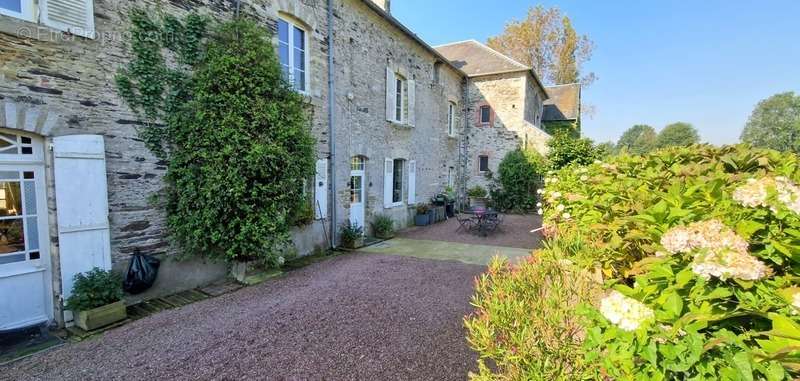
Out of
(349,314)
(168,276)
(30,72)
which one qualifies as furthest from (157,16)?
(349,314)

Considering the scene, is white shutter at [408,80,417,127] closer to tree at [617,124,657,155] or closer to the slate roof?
the slate roof

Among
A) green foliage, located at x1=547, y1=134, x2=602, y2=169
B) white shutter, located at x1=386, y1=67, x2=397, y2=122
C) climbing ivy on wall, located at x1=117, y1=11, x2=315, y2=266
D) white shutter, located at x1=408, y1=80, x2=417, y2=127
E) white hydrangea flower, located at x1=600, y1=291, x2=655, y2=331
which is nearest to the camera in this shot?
white hydrangea flower, located at x1=600, y1=291, x2=655, y2=331

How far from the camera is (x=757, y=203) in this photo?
1.53m

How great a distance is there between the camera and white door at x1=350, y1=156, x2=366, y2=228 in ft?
28.7

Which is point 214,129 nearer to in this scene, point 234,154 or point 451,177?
point 234,154

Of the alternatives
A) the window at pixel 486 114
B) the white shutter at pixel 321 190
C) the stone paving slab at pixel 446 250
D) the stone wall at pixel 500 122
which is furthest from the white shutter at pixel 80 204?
the window at pixel 486 114

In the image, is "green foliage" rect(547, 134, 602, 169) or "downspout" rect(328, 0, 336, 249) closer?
"downspout" rect(328, 0, 336, 249)

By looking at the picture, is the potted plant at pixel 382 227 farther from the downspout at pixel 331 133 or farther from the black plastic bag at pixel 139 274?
the black plastic bag at pixel 139 274

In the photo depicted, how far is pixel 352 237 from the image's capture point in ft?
26.2

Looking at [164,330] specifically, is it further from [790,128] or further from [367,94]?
[790,128]

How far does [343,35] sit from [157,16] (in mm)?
4082

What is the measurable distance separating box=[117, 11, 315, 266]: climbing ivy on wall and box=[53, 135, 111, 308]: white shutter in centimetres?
75

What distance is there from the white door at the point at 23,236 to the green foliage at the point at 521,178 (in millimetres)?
13764

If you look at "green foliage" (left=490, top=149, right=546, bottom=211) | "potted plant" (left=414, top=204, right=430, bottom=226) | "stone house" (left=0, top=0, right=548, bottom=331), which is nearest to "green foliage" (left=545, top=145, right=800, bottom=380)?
"stone house" (left=0, top=0, right=548, bottom=331)
